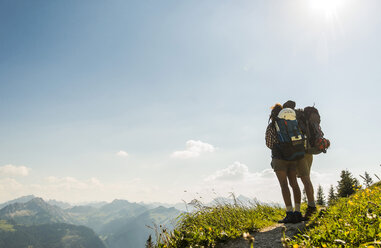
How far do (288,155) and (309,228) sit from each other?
5.22ft

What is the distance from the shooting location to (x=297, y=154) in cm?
519

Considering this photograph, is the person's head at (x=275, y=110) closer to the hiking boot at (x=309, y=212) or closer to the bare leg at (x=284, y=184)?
the bare leg at (x=284, y=184)

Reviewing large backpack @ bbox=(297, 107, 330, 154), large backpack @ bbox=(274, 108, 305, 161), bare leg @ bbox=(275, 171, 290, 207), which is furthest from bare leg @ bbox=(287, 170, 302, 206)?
large backpack @ bbox=(297, 107, 330, 154)

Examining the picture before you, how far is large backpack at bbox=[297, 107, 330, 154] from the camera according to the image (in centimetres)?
556

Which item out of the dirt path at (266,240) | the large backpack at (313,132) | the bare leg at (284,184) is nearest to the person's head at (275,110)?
the large backpack at (313,132)

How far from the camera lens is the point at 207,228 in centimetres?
476

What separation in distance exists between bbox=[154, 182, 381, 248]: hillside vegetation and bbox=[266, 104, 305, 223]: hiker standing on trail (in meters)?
0.54

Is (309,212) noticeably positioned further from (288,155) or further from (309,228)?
(288,155)

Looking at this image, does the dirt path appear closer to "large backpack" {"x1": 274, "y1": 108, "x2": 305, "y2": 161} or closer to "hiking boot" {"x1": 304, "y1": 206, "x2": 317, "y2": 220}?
"hiking boot" {"x1": 304, "y1": 206, "x2": 317, "y2": 220}

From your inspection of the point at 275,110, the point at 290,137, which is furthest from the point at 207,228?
the point at 275,110

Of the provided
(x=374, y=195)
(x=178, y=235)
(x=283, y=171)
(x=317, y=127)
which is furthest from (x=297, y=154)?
(x=178, y=235)

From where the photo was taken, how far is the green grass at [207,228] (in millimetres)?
4234

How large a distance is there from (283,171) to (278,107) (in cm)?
160

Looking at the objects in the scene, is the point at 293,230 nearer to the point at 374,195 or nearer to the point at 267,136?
the point at 267,136
